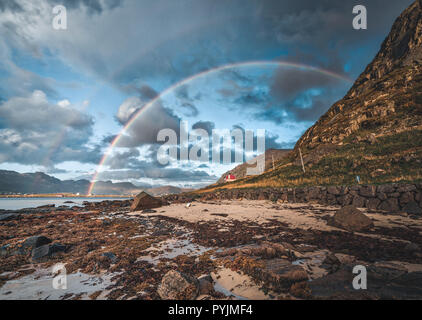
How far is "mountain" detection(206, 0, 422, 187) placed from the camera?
1818 centimetres

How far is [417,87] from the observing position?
33.2 metres

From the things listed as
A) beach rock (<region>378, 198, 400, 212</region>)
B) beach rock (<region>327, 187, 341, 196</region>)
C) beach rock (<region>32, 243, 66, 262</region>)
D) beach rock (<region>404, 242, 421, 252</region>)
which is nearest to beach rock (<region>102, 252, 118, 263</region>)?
beach rock (<region>32, 243, 66, 262</region>)

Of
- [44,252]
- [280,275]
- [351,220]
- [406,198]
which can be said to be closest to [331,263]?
[280,275]

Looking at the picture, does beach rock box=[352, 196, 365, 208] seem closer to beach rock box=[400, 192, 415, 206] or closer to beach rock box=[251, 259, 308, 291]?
beach rock box=[400, 192, 415, 206]

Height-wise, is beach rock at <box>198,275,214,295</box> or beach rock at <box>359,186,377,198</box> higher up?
beach rock at <box>359,186,377,198</box>

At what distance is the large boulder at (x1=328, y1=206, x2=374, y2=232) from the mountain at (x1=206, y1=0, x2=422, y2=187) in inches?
364

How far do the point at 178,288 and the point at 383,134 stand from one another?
37275mm

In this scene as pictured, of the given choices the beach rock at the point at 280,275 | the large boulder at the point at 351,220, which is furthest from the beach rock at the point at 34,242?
the large boulder at the point at 351,220

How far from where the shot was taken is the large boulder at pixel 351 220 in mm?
8195

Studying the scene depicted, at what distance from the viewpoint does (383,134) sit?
27.5 meters
